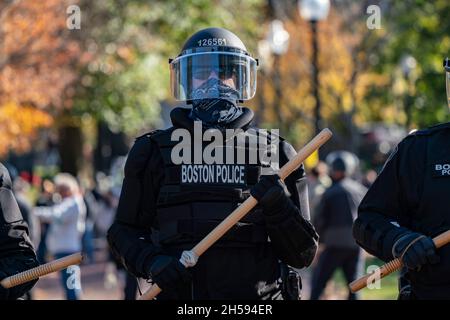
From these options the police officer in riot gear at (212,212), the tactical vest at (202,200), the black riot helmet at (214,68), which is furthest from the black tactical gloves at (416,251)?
the black riot helmet at (214,68)

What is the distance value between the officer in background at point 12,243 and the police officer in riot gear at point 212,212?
391 mm

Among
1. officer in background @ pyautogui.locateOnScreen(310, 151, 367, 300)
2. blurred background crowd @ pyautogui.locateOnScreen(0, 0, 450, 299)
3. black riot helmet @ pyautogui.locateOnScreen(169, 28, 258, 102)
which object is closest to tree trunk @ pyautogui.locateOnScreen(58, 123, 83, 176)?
blurred background crowd @ pyautogui.locateOnScreen(0, 0, 450, 299)

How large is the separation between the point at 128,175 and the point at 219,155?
43 centimetres

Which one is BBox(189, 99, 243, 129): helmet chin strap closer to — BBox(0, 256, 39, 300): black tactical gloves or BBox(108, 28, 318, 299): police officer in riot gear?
BBox(108, 28, 318, 299): police officer in riot gear

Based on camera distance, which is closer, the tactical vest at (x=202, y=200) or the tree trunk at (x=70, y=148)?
the tactical vest at (x=202, y=200)

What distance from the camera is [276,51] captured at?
19391 millimetres

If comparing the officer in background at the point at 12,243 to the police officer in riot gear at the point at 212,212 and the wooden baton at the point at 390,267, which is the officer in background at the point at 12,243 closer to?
the police officer in riot gear at the point at 212,212

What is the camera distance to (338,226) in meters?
10.9

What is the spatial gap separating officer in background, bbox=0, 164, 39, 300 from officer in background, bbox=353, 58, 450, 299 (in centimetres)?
149

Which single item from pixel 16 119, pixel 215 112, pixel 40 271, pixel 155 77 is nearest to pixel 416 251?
pixel 215 112

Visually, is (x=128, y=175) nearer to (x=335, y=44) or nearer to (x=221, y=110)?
(x=221, y=110)

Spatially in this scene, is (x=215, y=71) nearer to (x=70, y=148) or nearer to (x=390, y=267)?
(x=390, y=267)

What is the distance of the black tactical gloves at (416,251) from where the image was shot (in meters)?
3.94
